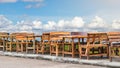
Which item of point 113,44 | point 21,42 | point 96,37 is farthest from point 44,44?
point 113,44

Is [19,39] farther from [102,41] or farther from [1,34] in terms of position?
[102,41]

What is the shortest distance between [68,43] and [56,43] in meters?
0.62

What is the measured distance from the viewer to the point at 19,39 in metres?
16.2

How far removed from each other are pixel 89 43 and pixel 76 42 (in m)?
0.95

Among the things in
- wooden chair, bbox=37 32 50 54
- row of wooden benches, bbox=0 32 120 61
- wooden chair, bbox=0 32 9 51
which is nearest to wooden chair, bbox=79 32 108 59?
row of wooden benches, bbox=0 32 120 61

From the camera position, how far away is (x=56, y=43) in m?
13.9

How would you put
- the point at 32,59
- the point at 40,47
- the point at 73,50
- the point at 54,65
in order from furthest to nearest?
the point at 40,47 < the point at 32,59 < the point at 73,50 < the point at 54,65

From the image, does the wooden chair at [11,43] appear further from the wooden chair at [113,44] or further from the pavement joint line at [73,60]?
the wooden chair at [113,44]

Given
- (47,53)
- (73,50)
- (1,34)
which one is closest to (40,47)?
(47,53)

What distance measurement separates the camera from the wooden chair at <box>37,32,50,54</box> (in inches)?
584

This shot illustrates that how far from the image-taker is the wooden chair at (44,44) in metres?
14.8

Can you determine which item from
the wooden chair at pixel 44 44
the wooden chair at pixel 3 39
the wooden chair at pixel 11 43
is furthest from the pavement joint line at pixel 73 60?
the wooden chair at pixel 3 39

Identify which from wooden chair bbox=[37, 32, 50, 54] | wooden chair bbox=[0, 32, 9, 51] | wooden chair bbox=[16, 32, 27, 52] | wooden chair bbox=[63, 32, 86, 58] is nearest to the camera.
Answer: wooden chair bbox=[63, 32, 86, 58]

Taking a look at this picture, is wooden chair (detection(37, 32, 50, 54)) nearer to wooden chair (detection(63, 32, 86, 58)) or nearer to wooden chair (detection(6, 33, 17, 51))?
wooden chair (detection(63, 32, 86, 58))
